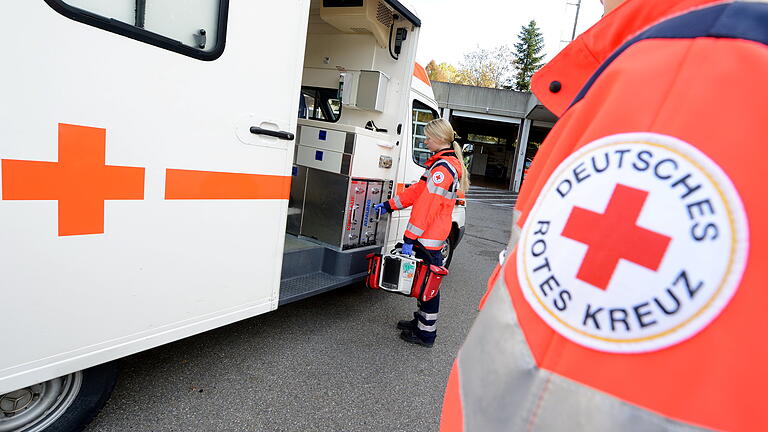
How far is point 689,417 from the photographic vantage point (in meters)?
0.46

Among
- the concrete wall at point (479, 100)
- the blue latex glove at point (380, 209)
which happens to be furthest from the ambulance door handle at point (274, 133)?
the concrete wall at point (479, 100)

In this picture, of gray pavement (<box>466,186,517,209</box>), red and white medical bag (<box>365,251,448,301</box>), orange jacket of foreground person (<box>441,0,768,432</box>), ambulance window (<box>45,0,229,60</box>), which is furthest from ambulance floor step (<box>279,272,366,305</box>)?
gray pavement (<box>466,186,517,209</box>)

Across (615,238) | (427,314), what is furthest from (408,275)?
(615,238)

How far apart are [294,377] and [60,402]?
122 centimetres

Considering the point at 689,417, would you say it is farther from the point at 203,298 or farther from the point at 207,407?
the point at 207,407

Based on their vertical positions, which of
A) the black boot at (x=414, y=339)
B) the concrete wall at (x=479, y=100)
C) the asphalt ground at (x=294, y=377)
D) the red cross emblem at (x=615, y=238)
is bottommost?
the asphalt ground at (x=294, y=377)

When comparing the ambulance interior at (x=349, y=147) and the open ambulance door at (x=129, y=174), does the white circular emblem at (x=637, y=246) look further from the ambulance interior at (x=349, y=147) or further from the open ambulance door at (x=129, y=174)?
the ambulance interior at (x=349, y=147)

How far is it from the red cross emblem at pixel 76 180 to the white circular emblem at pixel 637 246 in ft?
5.61

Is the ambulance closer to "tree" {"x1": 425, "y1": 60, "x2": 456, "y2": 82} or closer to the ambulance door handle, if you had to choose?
the ambulance door handle

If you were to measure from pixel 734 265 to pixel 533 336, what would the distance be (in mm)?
230

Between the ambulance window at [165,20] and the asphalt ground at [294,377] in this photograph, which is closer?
the ambulance window at [165,20]

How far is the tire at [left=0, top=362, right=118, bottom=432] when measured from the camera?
1.78 metres

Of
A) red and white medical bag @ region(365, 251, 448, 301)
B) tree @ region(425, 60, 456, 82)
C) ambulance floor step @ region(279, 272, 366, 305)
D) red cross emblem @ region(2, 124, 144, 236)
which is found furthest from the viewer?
tree @ region(425, 60, 456, 82)

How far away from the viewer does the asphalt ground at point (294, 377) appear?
2268mm
